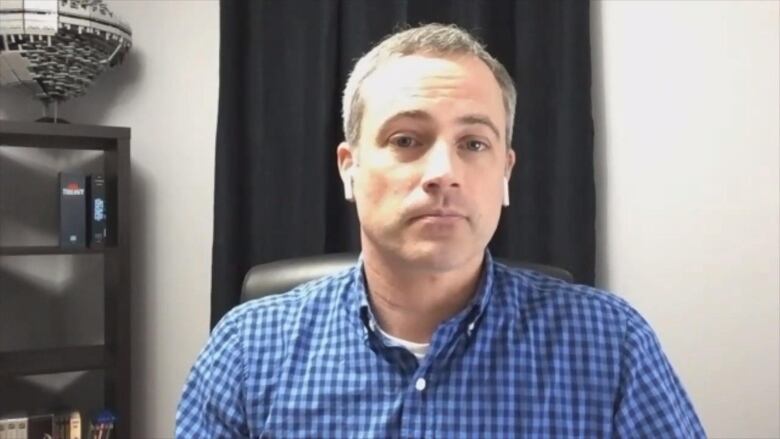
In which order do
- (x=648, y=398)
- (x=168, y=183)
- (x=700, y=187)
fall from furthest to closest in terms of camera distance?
(x=168, y=183) < (x=700, y=187) < (x=648, y=398)

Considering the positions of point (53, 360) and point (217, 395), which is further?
point (53, 360)

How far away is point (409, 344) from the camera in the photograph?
1.04 metres

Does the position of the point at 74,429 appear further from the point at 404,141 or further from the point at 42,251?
the point at 404,141

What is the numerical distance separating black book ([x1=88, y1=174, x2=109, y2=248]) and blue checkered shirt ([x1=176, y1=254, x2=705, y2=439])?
1.01m

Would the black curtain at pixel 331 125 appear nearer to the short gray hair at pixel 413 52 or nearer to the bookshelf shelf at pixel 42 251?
the bookshelf shelf at pixel 42 251

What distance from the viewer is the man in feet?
3.18

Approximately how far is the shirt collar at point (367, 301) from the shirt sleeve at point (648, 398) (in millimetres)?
203

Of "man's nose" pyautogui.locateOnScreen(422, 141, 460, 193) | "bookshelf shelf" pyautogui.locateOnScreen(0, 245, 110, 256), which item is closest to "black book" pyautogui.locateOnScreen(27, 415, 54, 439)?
"bookshelf shelf" pyautogui.locateOnScreen(0, 245, 110, 256)

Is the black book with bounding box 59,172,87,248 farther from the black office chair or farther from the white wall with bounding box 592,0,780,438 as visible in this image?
the white wall with bounding box 592,0,780,438

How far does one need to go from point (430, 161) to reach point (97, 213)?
4.20 feet

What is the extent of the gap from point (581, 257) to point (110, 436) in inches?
51.9

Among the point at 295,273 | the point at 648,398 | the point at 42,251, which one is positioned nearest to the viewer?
the point at 648,398

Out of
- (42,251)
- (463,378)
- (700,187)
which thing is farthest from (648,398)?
(42,251)

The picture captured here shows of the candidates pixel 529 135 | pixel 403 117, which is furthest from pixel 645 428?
pixel 529 135
